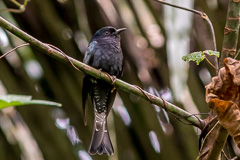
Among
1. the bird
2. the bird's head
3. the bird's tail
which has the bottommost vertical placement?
the bird's tail

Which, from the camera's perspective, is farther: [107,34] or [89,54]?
[107,34]

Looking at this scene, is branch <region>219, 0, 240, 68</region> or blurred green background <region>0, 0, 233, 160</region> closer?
branch <region>219, 0, 240, 68</region>

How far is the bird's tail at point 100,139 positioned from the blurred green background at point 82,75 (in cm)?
5

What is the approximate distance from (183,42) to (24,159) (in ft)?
3.61

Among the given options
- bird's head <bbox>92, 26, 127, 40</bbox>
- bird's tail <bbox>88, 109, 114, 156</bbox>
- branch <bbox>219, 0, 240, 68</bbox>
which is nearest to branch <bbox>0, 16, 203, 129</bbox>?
branch <bbox>219, 0, 240, 68</bbox>

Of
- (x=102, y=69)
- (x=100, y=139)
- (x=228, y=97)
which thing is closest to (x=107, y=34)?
(x=102, y=69)

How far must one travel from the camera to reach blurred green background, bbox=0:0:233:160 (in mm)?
2475

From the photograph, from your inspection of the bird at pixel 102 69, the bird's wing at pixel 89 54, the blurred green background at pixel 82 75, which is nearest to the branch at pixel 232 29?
the blurred green background at pixel 82 75

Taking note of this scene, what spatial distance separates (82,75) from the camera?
9.24 ft

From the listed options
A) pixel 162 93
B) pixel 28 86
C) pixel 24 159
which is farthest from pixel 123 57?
pixel 24 159

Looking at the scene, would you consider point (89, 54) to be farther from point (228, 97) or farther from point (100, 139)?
point (228, 97)

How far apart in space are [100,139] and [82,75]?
0.45 metres

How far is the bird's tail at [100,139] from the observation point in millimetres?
2541

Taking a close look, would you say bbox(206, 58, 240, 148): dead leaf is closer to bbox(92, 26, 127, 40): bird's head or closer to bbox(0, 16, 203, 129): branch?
bbox(0, 16, 203, 129): branch
